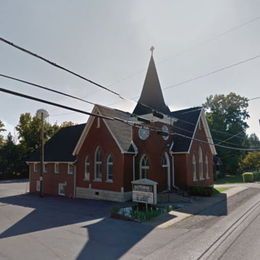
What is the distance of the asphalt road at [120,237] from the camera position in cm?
944

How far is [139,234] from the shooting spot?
12.1 meters

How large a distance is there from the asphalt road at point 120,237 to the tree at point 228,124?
37989 mm

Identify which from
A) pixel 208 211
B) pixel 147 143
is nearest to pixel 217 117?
pixel 147 143

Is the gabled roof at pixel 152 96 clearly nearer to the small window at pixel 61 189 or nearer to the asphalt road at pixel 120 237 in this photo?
the small window at pixel 61 189

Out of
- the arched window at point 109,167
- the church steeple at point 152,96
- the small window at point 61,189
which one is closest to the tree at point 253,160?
the church steeple at point 152,96

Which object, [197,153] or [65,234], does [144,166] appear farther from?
[65,234]

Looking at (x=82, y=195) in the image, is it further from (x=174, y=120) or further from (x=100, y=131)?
(x=174, y=120)

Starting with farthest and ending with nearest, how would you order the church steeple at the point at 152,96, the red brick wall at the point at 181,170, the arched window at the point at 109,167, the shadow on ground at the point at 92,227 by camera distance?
the church steeple at the point at 152,96, the red brick wall at the point at 181,170, the arched window at the point at 109,167, the shadow on ground at the point at 92,227

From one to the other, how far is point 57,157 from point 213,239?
21.7m

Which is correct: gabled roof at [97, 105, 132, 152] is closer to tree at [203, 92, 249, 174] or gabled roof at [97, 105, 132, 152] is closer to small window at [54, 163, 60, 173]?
small window at [54, 163, 60, 173]

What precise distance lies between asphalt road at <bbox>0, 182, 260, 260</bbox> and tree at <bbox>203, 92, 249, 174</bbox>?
125ft

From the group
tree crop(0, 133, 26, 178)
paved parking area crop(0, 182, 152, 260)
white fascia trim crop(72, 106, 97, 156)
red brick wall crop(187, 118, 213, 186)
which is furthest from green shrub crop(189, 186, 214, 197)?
tree crop(0, 133, 26, 178)

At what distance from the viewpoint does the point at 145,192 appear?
16859mm

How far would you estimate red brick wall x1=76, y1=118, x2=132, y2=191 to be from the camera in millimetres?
22219
